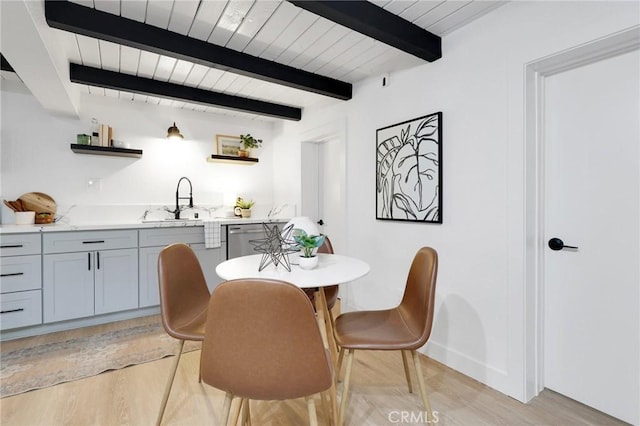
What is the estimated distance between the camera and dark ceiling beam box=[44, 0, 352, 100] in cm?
174

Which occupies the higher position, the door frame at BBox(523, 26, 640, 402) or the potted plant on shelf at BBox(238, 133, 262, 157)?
the potted plant on shelf at BBox(238, 133, 262, 157)

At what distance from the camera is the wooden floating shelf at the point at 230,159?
3.85 m

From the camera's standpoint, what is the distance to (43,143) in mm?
3076

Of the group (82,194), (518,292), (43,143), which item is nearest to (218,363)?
(518,292)

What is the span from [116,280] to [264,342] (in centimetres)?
260

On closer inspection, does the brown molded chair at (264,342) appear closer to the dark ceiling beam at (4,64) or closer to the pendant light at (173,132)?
the dark ceiling beam at (4,64)

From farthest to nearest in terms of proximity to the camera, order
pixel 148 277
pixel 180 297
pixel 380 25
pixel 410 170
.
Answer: pixel 148 277, pixel 410 170, pixel 380 25, pixel 180 297

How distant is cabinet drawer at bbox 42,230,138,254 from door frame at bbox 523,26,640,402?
10.5 ft

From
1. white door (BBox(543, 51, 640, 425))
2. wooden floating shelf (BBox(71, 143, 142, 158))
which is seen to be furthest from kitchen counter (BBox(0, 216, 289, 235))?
white door (BBox(543, 51, 640, 425))

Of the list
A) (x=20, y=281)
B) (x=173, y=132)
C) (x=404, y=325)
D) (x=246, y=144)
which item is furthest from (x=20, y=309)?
(x=404, y=325)

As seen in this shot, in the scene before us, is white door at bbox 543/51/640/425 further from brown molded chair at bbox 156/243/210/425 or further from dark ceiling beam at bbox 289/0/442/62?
brown molded chair at bbox 156/243/210/425

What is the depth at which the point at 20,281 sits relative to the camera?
251cm

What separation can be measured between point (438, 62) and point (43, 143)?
12.1 ft

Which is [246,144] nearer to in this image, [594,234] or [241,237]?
[241,237]
